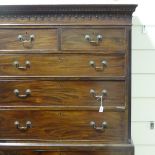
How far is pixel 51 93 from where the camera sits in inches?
67.0

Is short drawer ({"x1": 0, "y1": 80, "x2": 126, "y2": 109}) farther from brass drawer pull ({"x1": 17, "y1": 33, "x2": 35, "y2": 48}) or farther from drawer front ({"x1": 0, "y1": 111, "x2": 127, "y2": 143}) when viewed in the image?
brass drawer pull ({"x1": 17, "y1": 33, "x2": 35, "y2": 48})

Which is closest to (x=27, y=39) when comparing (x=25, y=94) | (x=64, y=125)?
(x=25, y=94)

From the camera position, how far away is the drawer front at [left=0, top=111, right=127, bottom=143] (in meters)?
1.70

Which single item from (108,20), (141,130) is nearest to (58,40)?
(108,20)

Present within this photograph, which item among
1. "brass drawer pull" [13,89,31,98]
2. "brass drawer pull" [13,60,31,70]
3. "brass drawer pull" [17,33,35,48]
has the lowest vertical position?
"brass drawer pull" [13,89,31,98]

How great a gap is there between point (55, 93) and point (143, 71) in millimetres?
826

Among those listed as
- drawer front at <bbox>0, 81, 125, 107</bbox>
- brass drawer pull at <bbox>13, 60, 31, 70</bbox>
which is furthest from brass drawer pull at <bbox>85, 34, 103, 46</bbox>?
brass drawer pull at <bbox>13, 60, 31, 70</bbox>

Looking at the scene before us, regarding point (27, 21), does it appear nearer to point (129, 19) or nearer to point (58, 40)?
point (58, 40)

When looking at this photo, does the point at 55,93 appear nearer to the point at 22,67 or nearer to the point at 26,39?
the point at 22,67

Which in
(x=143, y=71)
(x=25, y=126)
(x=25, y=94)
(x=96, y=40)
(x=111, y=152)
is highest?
(x=96, y=40)

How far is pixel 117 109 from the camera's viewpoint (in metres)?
1.68

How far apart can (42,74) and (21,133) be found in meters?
0.39

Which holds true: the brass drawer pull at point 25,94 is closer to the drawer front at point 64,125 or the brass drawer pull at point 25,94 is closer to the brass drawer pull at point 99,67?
the drawer front at point 64,125

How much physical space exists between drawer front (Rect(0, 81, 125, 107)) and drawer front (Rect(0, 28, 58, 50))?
0.22 meters
